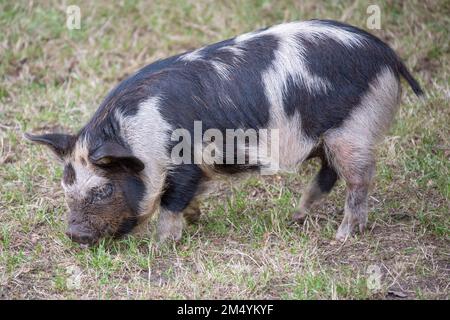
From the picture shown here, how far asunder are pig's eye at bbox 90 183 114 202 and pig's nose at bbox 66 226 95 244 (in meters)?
0.24

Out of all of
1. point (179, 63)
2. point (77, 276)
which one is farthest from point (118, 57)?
point (77, 276)

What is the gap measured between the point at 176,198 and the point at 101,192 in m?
0.55

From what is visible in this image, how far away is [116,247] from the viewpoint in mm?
5887

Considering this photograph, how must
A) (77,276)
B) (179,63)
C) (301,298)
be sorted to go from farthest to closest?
(179,63) < (77,276) < (301,298)

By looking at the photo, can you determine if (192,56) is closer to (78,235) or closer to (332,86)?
(332,86)

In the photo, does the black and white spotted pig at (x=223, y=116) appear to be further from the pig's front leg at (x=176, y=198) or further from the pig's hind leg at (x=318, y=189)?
the pig's hind leg at (x=318, y=189)

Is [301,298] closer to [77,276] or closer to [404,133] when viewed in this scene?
[77,276]

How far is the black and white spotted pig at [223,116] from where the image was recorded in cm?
564

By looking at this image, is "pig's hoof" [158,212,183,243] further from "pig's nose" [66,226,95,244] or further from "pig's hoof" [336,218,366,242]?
"pig's hoof" [336,218,366,242]

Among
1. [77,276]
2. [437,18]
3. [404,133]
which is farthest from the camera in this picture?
[437,18]

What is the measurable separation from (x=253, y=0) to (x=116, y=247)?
4704mm
